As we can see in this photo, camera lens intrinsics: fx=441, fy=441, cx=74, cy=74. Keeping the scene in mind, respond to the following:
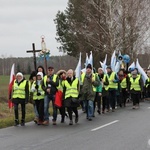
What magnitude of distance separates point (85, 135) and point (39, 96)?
3.11 meters

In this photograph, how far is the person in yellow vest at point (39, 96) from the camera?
1378cm

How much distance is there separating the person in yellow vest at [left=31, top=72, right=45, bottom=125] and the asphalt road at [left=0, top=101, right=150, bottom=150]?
37 centimetres

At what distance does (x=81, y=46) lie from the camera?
45.8m

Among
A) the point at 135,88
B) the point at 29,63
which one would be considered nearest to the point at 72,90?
the point at 135,88

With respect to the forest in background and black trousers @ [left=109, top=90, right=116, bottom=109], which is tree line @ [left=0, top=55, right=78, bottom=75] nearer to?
the forest in background

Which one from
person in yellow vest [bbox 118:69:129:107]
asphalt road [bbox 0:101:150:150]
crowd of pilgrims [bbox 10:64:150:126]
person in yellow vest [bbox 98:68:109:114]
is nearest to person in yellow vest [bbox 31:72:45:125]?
crowd of pilgrims [bbox 10:64:150:126]

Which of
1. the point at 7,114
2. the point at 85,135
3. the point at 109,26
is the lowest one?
the point at 7,114

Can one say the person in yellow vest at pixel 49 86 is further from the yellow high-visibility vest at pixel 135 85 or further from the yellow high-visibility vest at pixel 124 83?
the yellow high-visibility vest at pixel 124 83

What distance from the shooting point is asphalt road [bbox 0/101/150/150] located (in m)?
9.61

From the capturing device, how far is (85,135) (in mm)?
11219

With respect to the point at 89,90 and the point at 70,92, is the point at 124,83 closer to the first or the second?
the point at 89,90

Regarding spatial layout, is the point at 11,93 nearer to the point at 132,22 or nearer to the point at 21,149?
the point at 21,149

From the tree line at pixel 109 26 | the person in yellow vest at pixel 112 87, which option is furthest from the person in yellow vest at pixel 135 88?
the tree line at pixel 109 26

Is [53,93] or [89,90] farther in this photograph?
[89,90]
